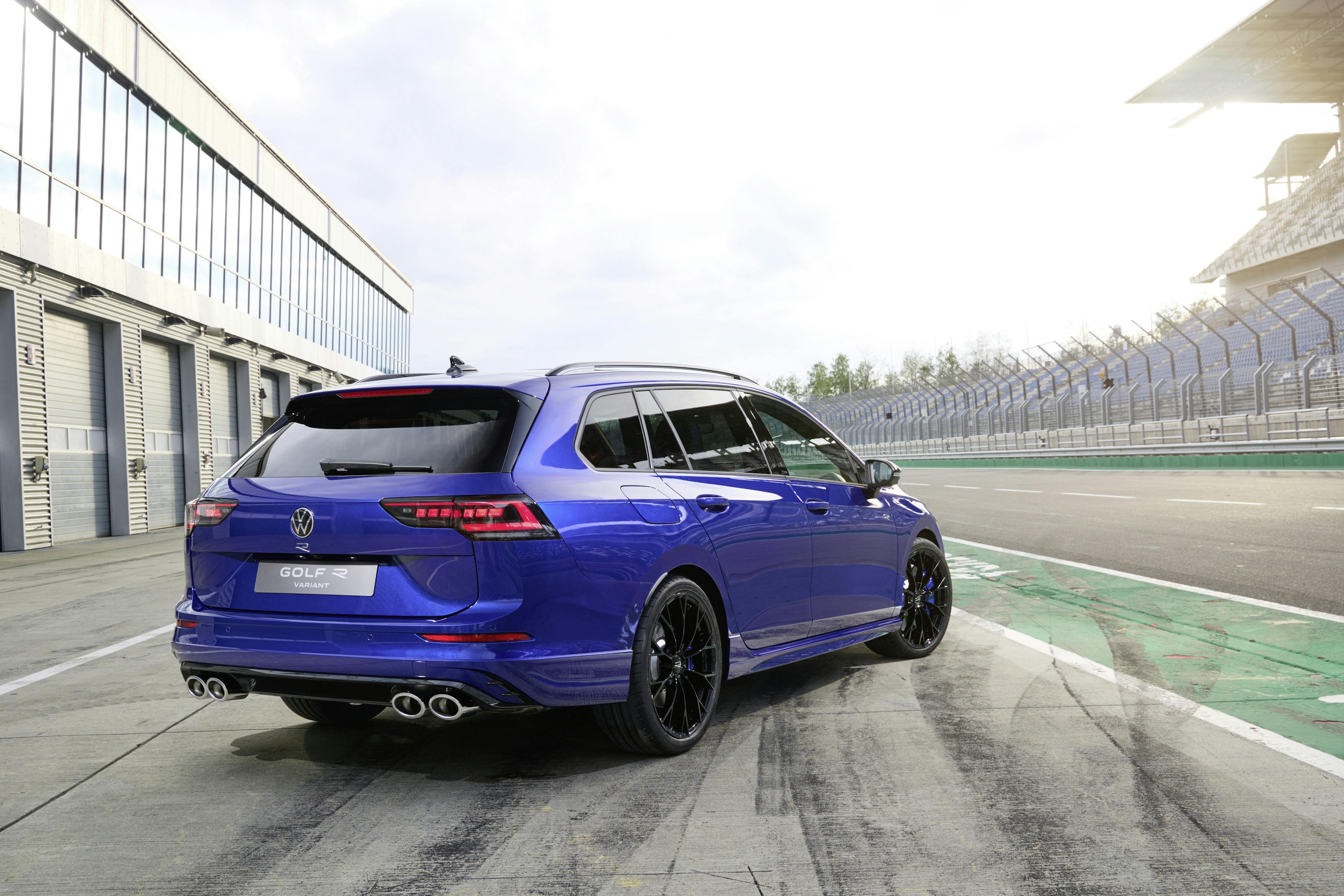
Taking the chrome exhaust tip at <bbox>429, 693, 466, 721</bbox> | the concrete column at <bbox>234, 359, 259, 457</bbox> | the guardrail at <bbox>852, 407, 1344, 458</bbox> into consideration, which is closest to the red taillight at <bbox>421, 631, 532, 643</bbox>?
the chrome exhaust tip at <bbox>429, 693, 466, 721</bbox>

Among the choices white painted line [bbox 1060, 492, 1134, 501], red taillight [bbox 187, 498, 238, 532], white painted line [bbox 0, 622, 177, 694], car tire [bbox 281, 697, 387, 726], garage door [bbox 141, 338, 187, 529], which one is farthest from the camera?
garage door [bbox 141, 338, 187, 529]

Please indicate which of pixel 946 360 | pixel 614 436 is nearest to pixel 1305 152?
pixel 946 360

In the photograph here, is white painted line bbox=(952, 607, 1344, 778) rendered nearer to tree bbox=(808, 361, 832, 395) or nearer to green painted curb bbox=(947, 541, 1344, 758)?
green painted curb bbox=(947, 541, 1344, 758)

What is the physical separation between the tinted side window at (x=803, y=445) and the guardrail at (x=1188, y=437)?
75.2 feet

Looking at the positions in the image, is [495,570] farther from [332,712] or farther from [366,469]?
[332,712]

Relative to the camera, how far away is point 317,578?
410 cm

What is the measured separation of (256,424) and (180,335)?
6618 millimetres

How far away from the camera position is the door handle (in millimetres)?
4719

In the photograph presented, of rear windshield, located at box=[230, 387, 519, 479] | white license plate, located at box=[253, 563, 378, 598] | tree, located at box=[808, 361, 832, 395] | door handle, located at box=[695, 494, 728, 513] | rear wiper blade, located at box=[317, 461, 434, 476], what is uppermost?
tree, located at box=[808, 361, 832, 395]

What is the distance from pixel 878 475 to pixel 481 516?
2.82m

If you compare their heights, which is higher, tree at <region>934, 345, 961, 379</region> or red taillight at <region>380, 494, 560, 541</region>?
tree at <region>934, 345, 961, 379</region>

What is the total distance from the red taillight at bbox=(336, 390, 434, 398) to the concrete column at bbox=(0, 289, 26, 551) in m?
17.7

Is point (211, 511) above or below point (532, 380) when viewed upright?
below

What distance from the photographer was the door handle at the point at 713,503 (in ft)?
15.5
